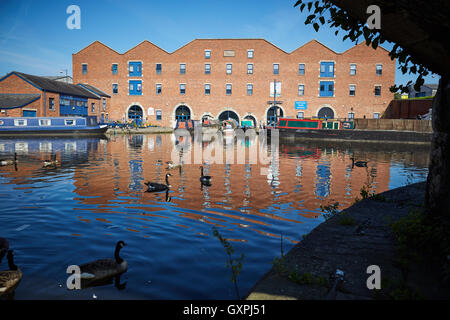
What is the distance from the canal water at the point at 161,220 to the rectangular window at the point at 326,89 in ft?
108

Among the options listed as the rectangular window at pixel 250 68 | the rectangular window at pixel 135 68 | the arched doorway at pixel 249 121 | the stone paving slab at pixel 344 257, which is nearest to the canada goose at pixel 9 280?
the stone paving slab at pixel 344 257

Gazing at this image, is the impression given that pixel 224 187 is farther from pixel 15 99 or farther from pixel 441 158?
pixel 15 99

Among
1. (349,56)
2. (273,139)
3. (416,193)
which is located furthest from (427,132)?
(416,193)

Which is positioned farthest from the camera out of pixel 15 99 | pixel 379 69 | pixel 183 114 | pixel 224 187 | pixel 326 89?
pixel 183 114

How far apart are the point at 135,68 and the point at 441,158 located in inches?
1889

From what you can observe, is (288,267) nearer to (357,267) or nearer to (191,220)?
(357,267)

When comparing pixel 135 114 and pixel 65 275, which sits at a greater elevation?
pixel 135 114

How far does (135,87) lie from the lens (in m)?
47.6

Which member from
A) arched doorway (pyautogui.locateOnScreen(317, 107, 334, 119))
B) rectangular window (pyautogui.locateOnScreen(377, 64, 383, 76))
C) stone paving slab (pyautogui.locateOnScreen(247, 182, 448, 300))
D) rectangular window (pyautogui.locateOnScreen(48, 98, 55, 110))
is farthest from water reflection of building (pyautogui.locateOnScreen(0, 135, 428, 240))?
rectangular window (pyautogui.locateOnScreen(377, 64, 383, 76))

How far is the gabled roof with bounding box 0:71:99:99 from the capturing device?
125ft

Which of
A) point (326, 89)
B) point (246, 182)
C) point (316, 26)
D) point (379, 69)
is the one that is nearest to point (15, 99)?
point (246, 182)

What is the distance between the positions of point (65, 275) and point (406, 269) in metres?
4.67

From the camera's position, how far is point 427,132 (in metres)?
30.5

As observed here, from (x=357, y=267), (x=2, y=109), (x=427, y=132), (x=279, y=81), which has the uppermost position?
(x=279, y=81)
